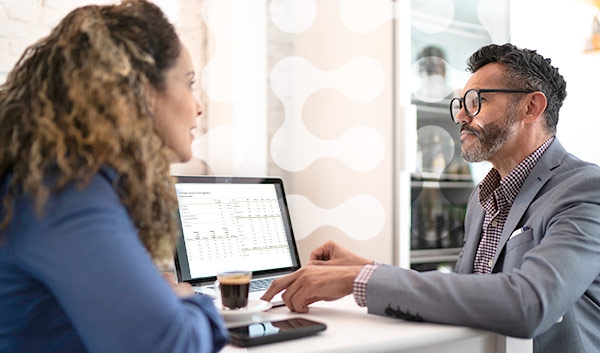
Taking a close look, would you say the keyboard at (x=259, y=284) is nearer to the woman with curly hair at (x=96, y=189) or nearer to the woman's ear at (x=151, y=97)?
the woman with curly hair at (x=96, y=189)

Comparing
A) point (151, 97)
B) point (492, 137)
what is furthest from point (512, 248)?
point (151, 97)

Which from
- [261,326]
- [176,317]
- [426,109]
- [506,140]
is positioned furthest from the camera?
[426,109]

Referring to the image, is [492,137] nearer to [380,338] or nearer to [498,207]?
[498,207]

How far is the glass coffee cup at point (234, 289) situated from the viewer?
126 cm

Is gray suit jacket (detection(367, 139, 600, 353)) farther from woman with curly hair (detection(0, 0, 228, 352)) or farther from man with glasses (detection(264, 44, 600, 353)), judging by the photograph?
woman with curly hair (detection(0, 0, 228, 352))

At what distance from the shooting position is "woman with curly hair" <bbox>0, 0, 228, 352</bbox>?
0.73m

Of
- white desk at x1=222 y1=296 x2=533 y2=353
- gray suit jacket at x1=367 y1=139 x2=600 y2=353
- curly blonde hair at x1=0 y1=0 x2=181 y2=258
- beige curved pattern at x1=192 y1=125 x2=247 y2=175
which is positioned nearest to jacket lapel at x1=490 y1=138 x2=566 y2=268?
gray suit jacket at x1=367 y1=139 x2=600 y2=353

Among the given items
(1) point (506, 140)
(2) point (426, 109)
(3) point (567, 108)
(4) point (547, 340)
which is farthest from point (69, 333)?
(3) point (567, 108)

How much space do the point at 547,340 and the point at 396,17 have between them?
1364 millimetres

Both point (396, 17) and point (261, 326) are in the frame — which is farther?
point (396, 17)

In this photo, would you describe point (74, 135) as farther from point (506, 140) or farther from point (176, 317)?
point (506, 140)

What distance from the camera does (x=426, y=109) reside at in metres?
2.87

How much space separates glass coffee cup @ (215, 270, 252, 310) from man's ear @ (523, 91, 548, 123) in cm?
99

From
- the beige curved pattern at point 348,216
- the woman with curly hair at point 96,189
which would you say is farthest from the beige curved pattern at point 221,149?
the woman with curly hair at point 96,189
